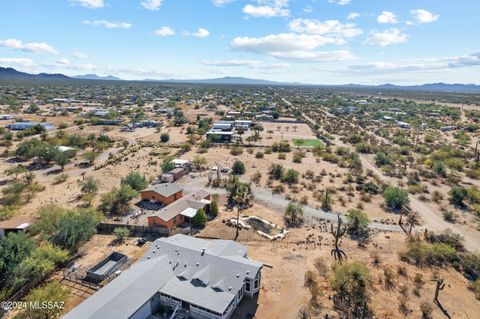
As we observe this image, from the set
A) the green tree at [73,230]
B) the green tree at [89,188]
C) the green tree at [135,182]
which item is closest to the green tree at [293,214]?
the green tree at [135,182]

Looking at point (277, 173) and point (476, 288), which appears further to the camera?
point (277, 173)

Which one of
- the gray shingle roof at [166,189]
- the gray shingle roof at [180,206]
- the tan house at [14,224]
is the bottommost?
the tan house at [14,224]

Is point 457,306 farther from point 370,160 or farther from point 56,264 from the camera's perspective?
point 370,160

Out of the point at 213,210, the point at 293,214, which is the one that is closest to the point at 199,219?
the point at 213,210

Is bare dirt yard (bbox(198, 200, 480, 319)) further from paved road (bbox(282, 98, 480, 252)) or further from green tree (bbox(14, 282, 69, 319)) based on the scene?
green tree (bbox(14, 282, 69, 319))

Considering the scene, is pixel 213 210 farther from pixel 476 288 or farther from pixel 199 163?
pixel 476 288

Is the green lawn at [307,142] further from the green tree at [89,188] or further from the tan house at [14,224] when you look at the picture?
the tan house at [14,224]

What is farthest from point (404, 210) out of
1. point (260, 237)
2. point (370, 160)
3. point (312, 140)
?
point (312, 140)
